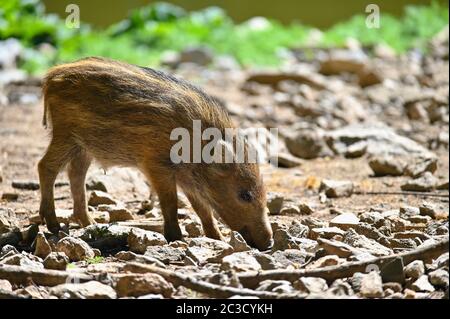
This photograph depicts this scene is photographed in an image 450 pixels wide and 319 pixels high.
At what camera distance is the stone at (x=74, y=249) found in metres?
4.82

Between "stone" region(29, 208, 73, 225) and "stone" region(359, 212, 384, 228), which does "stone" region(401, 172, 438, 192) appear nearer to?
"stone" region(359, 212, 384, 228)

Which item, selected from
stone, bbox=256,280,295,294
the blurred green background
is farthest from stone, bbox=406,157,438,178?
the blurred green background

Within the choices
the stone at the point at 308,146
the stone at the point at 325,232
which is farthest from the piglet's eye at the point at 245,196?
the stone at the point at 308,146

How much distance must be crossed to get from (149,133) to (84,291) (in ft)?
6.02

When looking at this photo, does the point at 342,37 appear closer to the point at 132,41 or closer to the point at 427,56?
the point at 427,56

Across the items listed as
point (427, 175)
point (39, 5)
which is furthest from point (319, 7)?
point (427, 175)

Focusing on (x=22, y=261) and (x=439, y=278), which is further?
(x=22, y=261)

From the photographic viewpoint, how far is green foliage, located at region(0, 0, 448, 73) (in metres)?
14.3

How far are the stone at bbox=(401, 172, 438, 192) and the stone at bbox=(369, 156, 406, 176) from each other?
0.60 m

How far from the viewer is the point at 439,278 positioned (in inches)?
156

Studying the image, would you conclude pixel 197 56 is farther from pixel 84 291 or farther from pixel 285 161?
pixel 84 291

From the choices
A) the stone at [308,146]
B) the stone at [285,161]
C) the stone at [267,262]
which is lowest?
the stone at [267,262]

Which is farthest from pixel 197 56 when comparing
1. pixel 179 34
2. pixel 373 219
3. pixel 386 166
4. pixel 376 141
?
pixel 373 219

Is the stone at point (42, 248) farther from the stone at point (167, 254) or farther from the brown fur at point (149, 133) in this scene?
the brown fur at point (149, 133)
